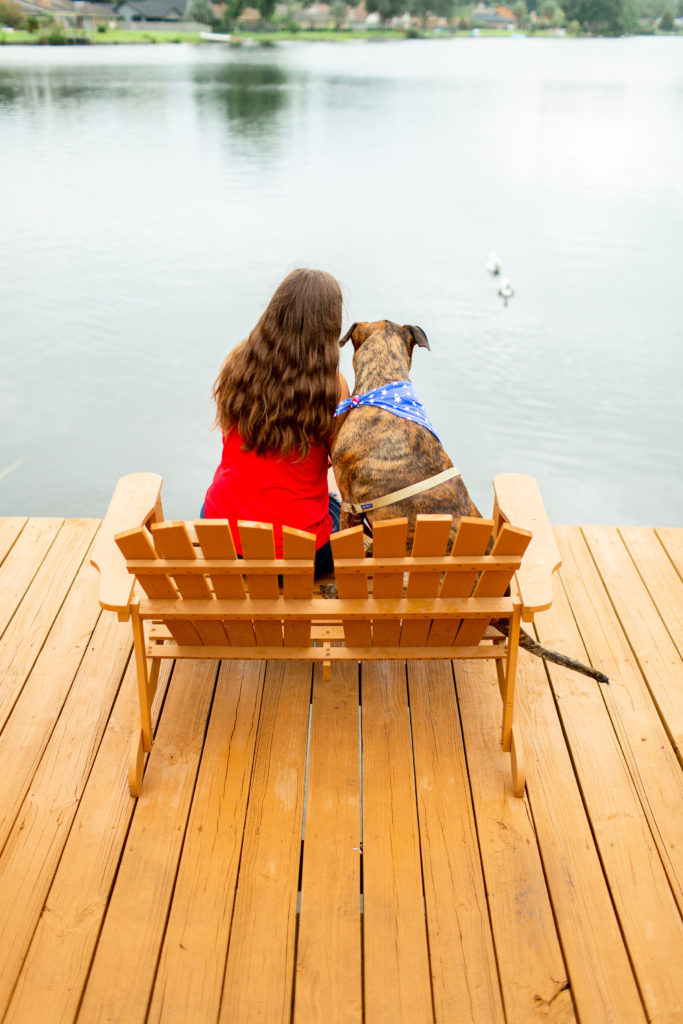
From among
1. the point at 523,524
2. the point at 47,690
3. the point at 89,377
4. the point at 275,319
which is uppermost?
the point at 275,319

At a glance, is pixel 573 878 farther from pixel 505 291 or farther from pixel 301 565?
pixel 505 291

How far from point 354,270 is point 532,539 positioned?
822cm

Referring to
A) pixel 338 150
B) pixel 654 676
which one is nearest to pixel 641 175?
pixel 338 150

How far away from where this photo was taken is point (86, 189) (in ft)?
42.9

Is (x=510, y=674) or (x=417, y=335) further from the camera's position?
(x=417, y=335)

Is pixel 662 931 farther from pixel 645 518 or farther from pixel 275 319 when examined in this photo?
pixel 645 518

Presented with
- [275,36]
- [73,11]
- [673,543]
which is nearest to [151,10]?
[73,11]

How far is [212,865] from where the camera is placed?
6.70 ft

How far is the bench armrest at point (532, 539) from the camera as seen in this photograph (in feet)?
7.02

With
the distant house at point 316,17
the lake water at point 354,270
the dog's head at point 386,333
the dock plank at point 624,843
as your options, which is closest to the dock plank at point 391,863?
the dock plank at point 624,843

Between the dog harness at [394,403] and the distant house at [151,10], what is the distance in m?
33.2

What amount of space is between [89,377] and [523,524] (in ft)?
17.4

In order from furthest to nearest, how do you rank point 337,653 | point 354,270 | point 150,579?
point 354,270 < point 337,653 < point 150,579

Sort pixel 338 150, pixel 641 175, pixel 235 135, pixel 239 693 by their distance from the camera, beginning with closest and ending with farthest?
pixel 239 693 < pixel 641 175 < pixel 338 150 < pixel 235 135
